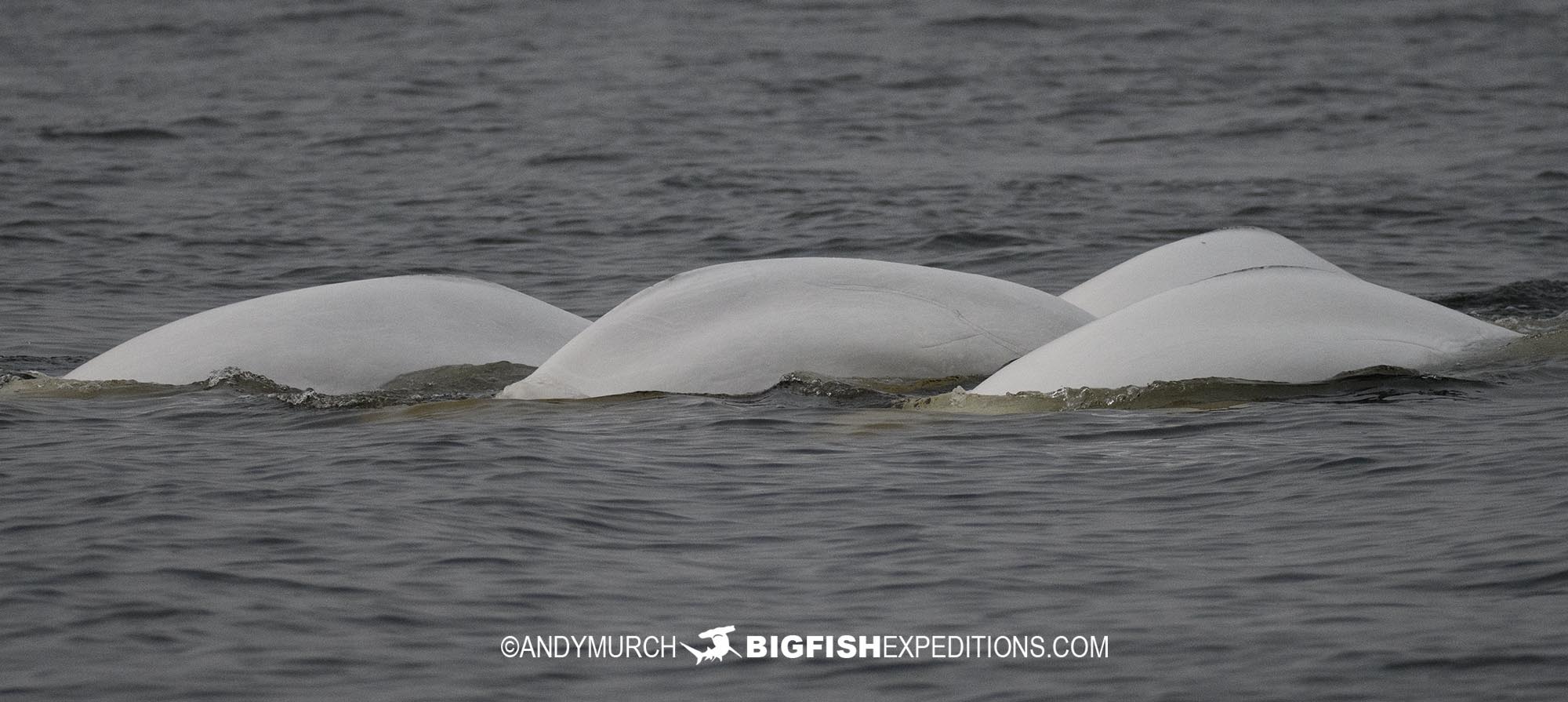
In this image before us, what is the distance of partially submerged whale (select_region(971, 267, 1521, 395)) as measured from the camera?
10.7 metres

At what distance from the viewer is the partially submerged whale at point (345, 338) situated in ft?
40.2

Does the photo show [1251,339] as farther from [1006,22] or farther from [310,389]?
[1006,22]

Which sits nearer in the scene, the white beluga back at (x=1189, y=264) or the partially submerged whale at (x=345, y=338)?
the partially submerged whale at (x=345, y=338)

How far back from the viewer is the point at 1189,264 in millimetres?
13484

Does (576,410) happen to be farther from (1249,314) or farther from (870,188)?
(870,188)

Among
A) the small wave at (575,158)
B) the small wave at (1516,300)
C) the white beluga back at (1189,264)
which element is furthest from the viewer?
the small wave at (575,158)

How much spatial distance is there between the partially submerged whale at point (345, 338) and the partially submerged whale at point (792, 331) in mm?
1056

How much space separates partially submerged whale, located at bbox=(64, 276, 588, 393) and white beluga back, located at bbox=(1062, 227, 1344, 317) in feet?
12.2

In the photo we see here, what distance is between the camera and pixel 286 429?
1079 centimetres

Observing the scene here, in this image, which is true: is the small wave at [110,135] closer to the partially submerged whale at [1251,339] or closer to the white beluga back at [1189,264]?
the white beluga back at [1189,264]

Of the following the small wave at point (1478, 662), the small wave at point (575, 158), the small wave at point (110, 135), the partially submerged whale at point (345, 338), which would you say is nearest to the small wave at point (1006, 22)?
the small wave at point (575, 158)

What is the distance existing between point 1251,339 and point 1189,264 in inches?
109

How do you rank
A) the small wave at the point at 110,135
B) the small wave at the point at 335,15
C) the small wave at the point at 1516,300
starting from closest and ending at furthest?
the small wave at the point at 1516,300 < the small wave at the point at 110,135 < the small wave at the point at 335,15

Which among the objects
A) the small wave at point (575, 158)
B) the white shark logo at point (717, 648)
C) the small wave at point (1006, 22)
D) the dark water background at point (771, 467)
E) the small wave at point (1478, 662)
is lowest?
the small wave at point (1478, 662)
